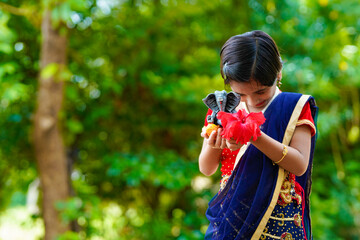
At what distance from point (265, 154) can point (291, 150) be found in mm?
64

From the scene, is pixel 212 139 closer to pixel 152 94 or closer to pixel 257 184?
pixel 257 184

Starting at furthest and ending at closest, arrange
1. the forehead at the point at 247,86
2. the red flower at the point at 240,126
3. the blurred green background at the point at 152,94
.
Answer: the blurred green background at the point at 152,94 < the forehead at the point at 247,86 < the red flower at the point at 240,126

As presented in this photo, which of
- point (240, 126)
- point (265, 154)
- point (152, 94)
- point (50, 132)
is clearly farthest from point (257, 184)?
point (152, 94)

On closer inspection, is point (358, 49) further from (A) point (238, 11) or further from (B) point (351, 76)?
(A) point (238, 11)

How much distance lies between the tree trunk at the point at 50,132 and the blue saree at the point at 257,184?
1.88 m

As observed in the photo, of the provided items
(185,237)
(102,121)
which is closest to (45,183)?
(102,121)

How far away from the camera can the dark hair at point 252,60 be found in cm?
96

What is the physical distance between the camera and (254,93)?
1.01 m

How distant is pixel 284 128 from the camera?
100 centimetres

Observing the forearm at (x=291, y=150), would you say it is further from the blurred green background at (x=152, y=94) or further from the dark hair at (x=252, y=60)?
the blurred green background at (x=152, y=94)

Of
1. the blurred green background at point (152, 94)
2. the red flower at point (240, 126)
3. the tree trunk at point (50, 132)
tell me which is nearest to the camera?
the red flower at point (240, 126)

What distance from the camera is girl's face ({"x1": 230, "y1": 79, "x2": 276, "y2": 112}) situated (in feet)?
3.20

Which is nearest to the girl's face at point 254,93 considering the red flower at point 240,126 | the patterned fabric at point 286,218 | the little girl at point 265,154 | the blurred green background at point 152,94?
the little girl at point 265,154

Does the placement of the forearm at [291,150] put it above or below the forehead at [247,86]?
below
